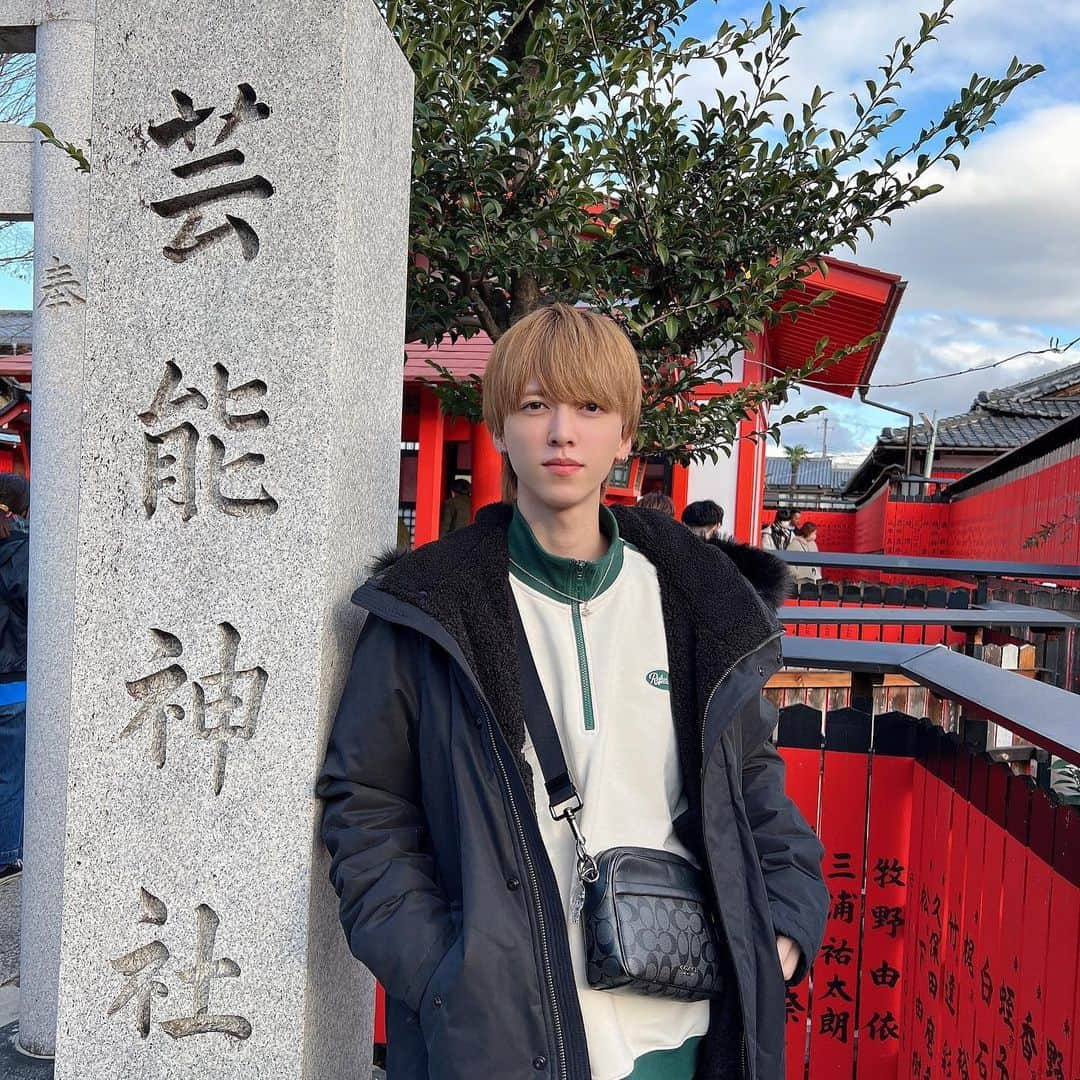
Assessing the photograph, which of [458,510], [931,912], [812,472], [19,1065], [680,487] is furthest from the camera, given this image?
[812,472]

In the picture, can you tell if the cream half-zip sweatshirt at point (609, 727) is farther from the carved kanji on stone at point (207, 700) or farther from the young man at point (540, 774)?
the carved kanji on stone at point (207, 700)

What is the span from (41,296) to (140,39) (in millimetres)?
1577

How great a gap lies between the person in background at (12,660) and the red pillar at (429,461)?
592cm

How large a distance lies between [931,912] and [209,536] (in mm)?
2003

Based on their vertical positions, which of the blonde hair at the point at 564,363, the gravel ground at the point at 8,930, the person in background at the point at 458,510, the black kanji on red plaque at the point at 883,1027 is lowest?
the gravel ground at the point at 8,930

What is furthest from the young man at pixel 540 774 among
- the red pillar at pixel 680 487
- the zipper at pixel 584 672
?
the red pillar at pixel 680 487

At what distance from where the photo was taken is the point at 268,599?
190 centimetres

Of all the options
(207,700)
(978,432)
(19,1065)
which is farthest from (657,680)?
(978,432)

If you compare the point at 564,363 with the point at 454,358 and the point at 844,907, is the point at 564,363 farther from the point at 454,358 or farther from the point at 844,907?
the point at 454,358

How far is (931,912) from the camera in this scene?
8.11ft

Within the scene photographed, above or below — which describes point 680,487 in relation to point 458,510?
above

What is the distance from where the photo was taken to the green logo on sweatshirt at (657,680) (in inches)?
66.8

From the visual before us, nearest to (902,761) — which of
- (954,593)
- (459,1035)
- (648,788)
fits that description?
(648,788)

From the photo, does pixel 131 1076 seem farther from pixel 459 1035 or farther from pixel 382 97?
pixel 382 97
